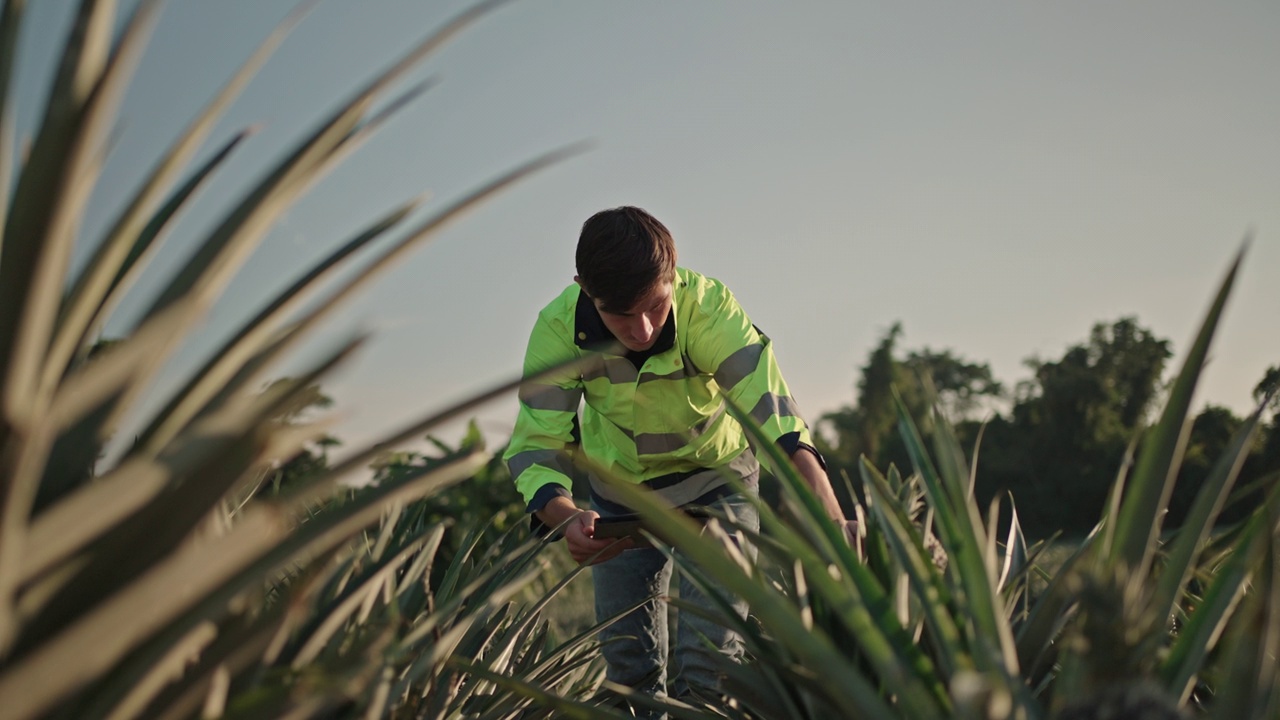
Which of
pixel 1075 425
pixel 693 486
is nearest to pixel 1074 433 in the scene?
pixel 1075 425

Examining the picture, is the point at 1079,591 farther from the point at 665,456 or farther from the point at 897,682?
the point at 665,456

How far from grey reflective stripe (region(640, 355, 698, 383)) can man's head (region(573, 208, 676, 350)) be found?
199mm

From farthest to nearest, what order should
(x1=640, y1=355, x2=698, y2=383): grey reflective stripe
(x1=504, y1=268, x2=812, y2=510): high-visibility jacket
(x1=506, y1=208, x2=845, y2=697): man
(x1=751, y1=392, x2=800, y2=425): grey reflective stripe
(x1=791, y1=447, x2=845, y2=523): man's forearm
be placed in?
(x1=640, y1=355, x2=698, y2=383): grey reflective stripe
(x1=504, y1=268, x2=812, y2=510): high-visibility jacket
(x1=506, y1=208, x2=845, y2=697): man
(x1=751, y1=392, x2=800, y2=425): grey reflective stripe
(x1=791, y1=447, x2=845, y2=523): man's forearm

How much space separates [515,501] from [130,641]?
6.20 meters

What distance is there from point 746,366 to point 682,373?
34 cm

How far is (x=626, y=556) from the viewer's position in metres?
3.51

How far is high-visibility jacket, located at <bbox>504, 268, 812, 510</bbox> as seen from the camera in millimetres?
3264

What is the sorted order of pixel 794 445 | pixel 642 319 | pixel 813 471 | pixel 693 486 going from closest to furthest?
1. pixel 813 471
2. pixel 794 445
3. pixel 642 319
4. pixel 693 486

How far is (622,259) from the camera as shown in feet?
9.73

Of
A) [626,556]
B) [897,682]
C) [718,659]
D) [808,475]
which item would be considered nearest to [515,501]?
[626,556]

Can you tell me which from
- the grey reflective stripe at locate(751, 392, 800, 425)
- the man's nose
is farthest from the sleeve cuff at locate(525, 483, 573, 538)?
the grey reflective stripe at locate(751, 392, 800, 425)

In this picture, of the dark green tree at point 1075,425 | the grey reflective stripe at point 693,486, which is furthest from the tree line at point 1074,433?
the grey reflective stripe at point 693,486

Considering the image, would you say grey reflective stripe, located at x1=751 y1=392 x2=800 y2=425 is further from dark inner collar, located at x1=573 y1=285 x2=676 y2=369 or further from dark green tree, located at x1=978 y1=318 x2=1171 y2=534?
dark green tree, located at x1=978 y1=318 x2=1171 y2=534

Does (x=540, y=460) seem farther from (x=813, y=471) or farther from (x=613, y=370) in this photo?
(x=813, y=471)
